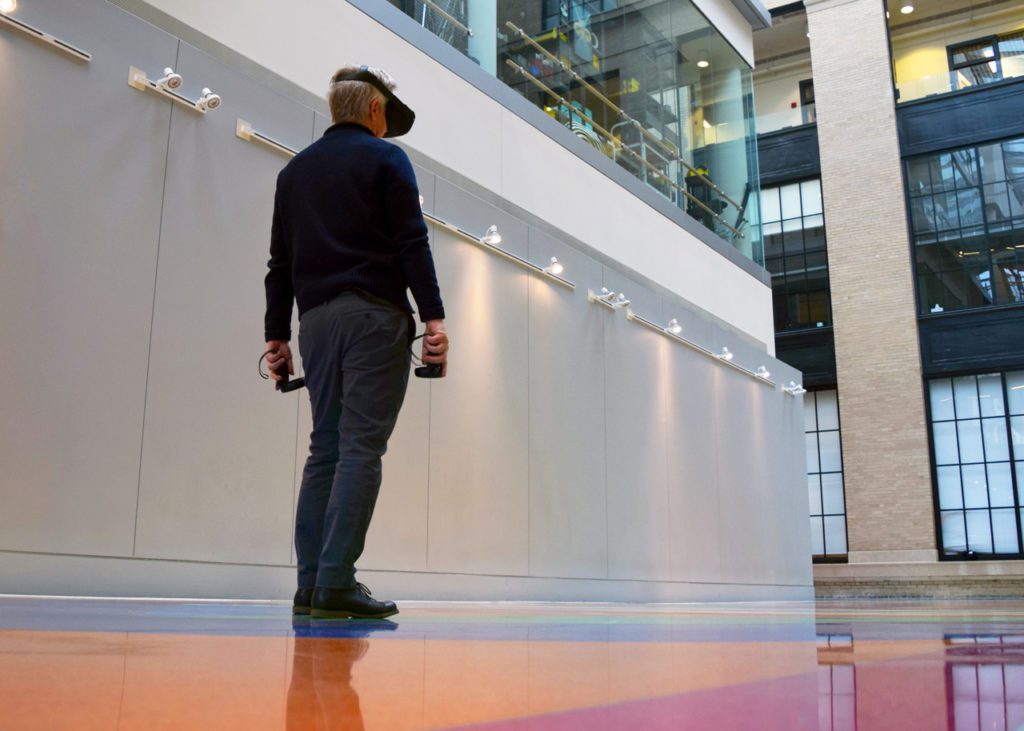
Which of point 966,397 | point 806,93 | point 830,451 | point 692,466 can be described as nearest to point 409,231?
A: point 692,466

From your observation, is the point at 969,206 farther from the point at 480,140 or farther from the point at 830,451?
the point at 480,140

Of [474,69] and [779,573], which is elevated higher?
[474,69]

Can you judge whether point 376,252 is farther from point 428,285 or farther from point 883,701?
point 883,701

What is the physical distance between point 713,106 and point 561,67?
3.34 metres

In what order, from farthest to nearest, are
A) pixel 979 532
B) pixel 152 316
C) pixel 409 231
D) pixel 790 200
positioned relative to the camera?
1. pixel 790 200
2. pixel 979 532
3. pixel 152 316
4. pixel 409 231

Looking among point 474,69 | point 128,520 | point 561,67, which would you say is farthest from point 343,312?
point 561,67

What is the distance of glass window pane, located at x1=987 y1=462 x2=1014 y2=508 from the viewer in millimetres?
17016

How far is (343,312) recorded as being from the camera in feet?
9.18

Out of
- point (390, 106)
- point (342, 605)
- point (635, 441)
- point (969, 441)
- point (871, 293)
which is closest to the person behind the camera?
point (342, 605)

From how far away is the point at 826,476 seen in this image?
1873cm

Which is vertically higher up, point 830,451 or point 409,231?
point 830,451

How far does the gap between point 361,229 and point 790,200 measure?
60.8 ft

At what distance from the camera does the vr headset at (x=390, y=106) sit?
123 inches

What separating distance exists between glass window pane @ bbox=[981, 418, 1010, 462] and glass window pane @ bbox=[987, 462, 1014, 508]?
14cm
